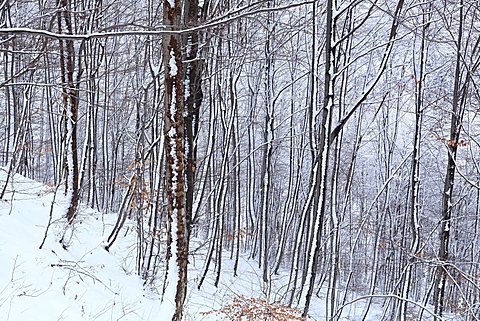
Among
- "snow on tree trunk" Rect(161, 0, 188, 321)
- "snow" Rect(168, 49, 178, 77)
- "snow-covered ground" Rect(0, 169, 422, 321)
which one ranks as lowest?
"snow-covered ground" Rect(0, 169, 422, 321)

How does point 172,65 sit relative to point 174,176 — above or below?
above

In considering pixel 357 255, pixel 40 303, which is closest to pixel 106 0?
pixel 40 303

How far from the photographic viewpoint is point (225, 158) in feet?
35.1

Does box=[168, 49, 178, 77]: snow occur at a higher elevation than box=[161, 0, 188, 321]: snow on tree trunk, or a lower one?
higher

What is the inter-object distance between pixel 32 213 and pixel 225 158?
14.2 feet

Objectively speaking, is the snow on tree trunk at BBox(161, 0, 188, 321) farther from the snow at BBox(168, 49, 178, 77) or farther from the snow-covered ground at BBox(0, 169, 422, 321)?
the snow-covered ground at BBox(0, 169, 422, 321)

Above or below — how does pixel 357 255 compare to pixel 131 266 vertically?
below

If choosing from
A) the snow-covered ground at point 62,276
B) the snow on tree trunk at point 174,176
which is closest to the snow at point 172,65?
the snow on tree trunk at point 174,176

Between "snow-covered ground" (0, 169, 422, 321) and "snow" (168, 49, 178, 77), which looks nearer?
"snow" (168, 49, 178, 77)

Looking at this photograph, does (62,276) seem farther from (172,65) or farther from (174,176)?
(172,65)

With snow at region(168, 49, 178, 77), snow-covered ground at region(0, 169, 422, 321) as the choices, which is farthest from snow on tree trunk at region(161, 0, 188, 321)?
snow-covered ground at region(0, 169, 422, 321)

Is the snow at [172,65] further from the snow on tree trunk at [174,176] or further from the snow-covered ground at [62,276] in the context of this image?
the snow-covered ground at [62,276]

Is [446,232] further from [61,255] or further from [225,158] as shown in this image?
[61,255]

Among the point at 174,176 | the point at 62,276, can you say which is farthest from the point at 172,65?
the point at 62,276
